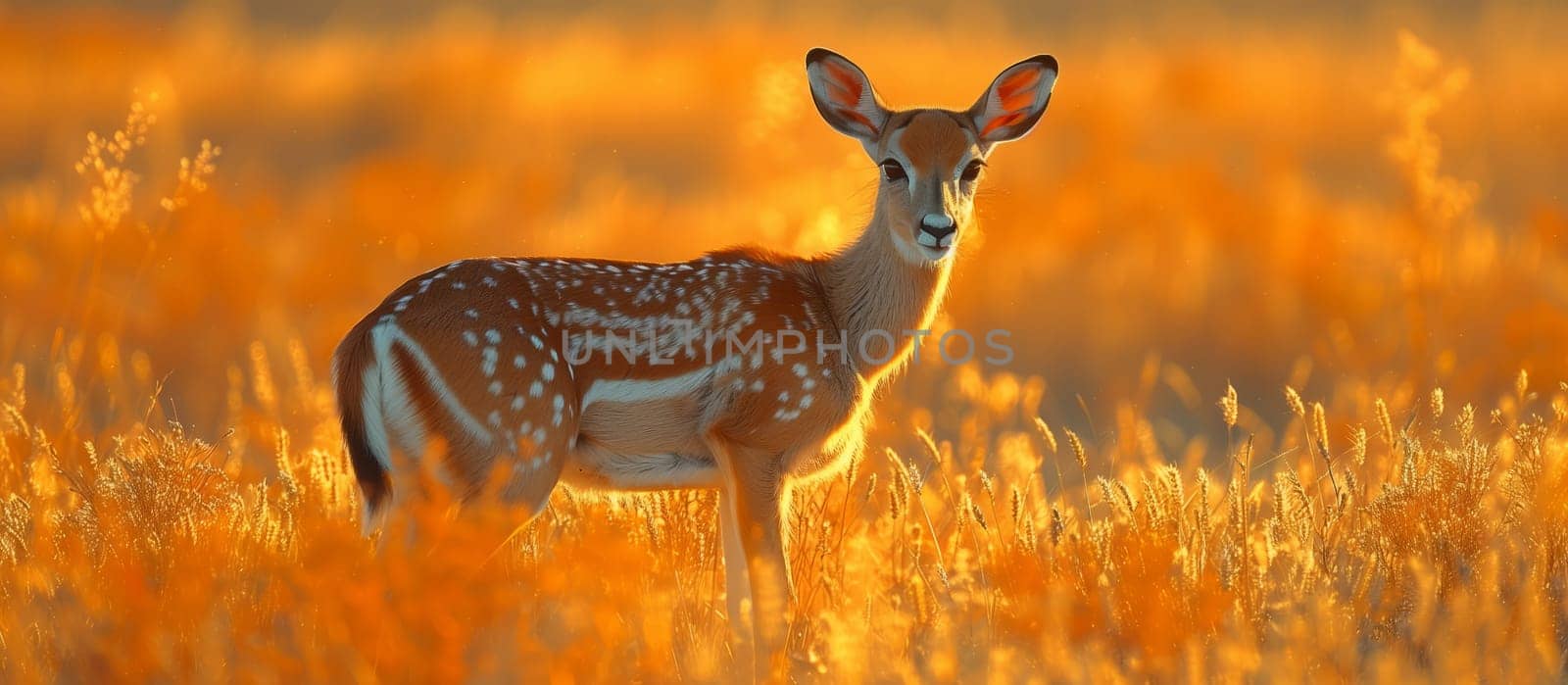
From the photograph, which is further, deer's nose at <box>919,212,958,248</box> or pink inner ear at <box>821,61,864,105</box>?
pink inner ear at <box>821,61,864,105</box>

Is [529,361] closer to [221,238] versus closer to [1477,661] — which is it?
[1477,661]

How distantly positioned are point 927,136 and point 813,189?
7.59 metres

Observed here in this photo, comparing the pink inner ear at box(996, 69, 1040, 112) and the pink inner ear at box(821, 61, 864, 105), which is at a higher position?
the pink inner ear at box(996, 69, 1040, 112)

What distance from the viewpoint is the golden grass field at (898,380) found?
18.0 feet

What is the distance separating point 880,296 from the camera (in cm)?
696

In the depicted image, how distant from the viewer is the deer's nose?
6.57m

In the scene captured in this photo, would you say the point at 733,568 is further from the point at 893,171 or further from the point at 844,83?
the point at 844,83

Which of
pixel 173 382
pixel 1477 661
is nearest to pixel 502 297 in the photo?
pixel 1477 661

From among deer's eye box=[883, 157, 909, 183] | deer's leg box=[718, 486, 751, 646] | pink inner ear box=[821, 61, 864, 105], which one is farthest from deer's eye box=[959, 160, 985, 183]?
deer's leg box=[718, 486, 751, 646]

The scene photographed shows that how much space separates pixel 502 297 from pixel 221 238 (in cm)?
670

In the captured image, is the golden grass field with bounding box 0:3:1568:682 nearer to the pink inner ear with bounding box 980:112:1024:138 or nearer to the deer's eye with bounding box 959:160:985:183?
the pink inner ear with bounding box 980:112:1024:138

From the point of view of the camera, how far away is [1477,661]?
18.1ft

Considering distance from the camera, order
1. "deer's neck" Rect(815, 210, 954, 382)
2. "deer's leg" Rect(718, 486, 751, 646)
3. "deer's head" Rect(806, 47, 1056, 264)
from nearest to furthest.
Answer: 1. "deer's leg" Rect(718, 486, 751, 646)
2. "deer's head" Rect(806, 47, 1056, 264)
3. "deer's neck" Rect(815, 210, 954, 382)

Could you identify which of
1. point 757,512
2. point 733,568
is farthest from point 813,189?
point 757,512
